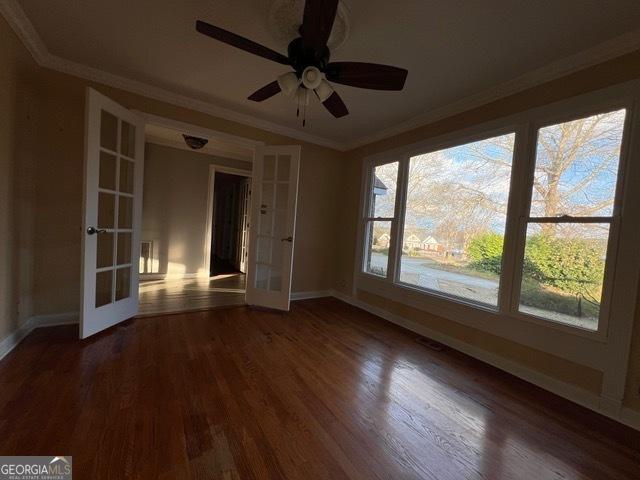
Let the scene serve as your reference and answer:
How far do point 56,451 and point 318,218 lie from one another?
133 inches

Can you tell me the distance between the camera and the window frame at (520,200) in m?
1.72

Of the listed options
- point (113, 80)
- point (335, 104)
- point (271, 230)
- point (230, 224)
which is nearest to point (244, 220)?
point (230, 224)

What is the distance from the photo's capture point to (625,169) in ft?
5.60

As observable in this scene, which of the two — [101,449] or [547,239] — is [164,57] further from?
[547,239]

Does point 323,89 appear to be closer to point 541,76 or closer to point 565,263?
point 541,76

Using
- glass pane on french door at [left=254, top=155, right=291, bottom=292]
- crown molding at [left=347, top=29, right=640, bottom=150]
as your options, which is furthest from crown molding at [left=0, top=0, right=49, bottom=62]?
crown molding at [left=347, top=29, right=640, bottom=150]

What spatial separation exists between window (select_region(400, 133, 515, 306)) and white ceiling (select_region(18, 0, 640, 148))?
0.59 meters

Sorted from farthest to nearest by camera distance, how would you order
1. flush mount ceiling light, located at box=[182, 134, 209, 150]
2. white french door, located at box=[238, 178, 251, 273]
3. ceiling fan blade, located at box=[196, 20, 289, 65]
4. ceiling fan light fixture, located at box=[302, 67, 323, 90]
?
1. white french door, located at box=[238, 178, 251, 273]
2. flush mount ceiling light, located at box=[182, 134, 209, 150]
3. ceiling fan light fixture, located at box=[302, 67, 323, 90]
4. ceiling fan blade, located at box=[196, 20, 289, 65]

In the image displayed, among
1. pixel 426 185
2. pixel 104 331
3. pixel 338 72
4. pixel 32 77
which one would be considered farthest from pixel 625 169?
pixel 32 77

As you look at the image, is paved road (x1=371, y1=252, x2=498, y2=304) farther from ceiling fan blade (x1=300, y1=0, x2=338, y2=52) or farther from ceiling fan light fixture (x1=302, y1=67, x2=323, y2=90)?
ceiling fan blade (x1=300, y1=0, x2=338, y2=52)

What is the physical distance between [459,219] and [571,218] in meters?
0.87

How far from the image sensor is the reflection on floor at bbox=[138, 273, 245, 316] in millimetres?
3170

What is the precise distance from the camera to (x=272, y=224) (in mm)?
3432

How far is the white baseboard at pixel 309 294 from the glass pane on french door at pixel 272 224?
653 mm
